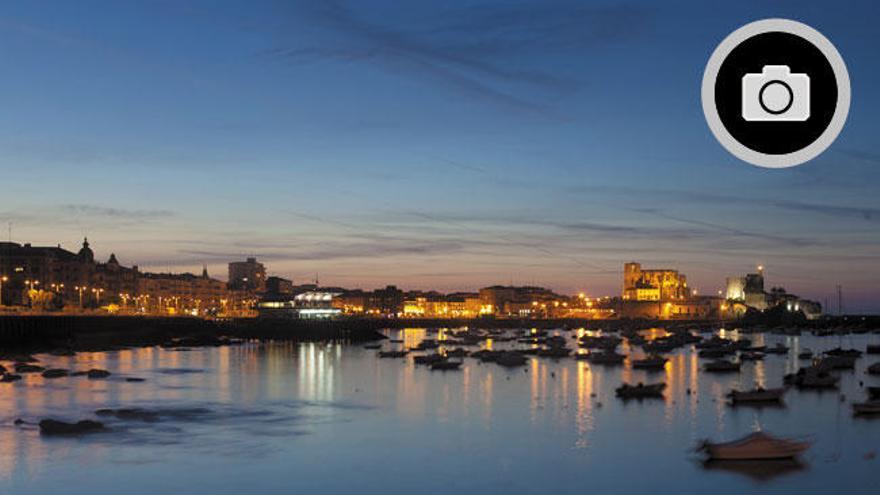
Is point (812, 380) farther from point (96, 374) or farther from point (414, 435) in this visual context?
point (96, 374)

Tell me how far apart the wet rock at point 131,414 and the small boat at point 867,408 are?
36645 mm

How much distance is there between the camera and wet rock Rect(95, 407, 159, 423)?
4897 cm

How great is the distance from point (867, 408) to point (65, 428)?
40.3m

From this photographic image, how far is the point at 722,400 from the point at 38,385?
4397 cm

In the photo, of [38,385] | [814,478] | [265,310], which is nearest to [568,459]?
[814,478]

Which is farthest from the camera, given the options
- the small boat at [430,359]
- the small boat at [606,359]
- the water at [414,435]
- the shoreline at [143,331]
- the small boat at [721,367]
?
the shoreline at [143,331]

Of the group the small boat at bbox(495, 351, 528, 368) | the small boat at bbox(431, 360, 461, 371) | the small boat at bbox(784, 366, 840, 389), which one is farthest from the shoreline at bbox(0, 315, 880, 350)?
the small boat at bbox(784, 366, 840, 389)

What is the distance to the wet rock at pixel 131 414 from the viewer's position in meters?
49.0

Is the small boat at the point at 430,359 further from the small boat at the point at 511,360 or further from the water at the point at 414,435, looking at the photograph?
the water at the point at 414,435

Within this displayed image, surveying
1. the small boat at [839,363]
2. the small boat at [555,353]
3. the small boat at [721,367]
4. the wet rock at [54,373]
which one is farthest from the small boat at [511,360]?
the wet rock at [54,373]

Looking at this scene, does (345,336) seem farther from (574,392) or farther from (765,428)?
(765,428)

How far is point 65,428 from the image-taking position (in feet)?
143

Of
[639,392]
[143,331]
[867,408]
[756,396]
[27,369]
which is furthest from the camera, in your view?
[143,331]

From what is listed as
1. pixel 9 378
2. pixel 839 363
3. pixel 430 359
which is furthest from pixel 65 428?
pixel 839 363
